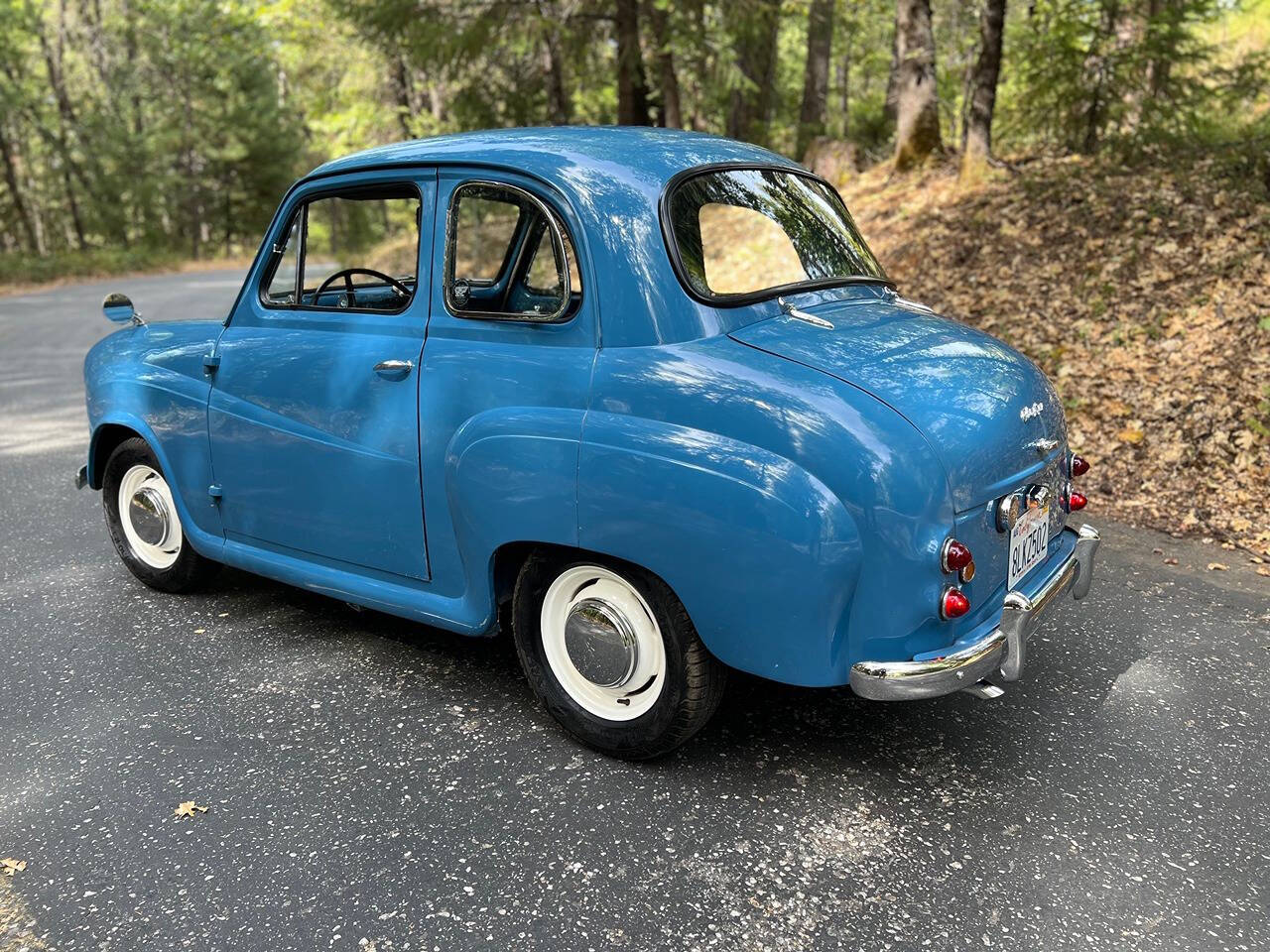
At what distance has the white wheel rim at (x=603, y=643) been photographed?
292cm

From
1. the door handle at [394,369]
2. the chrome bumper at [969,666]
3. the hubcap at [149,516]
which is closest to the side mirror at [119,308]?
the hubcap at [149,516]

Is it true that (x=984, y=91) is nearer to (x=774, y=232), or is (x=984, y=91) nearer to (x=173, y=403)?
(x=774, y=232)

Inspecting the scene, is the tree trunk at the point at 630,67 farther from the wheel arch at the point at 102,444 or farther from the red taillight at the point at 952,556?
the red taillight at the point at 952,556

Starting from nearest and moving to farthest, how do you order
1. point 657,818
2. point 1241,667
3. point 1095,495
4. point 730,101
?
1. point 657,818
2. point 1241,667
3. point 1095,495
4. point 730,101

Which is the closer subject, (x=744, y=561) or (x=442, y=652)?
(x=744, y=561)

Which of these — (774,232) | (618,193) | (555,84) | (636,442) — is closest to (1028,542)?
(636,442)

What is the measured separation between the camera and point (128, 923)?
7.82 feet

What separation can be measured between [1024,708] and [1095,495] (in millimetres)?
2654

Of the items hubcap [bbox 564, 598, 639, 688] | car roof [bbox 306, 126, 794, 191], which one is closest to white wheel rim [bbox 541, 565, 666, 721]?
hubcap [bbox 564, 598, 639, 688]

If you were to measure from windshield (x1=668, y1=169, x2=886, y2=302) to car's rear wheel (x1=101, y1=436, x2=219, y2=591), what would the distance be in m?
2.64

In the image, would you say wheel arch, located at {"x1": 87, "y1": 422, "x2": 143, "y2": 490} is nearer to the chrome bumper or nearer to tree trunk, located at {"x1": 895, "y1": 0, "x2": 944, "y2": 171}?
the chrome bumper

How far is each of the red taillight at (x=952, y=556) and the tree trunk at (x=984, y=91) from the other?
8.85 meters

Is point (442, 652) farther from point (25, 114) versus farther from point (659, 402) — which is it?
point (25, 114)

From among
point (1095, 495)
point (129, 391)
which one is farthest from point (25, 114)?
point (1095, 495)
